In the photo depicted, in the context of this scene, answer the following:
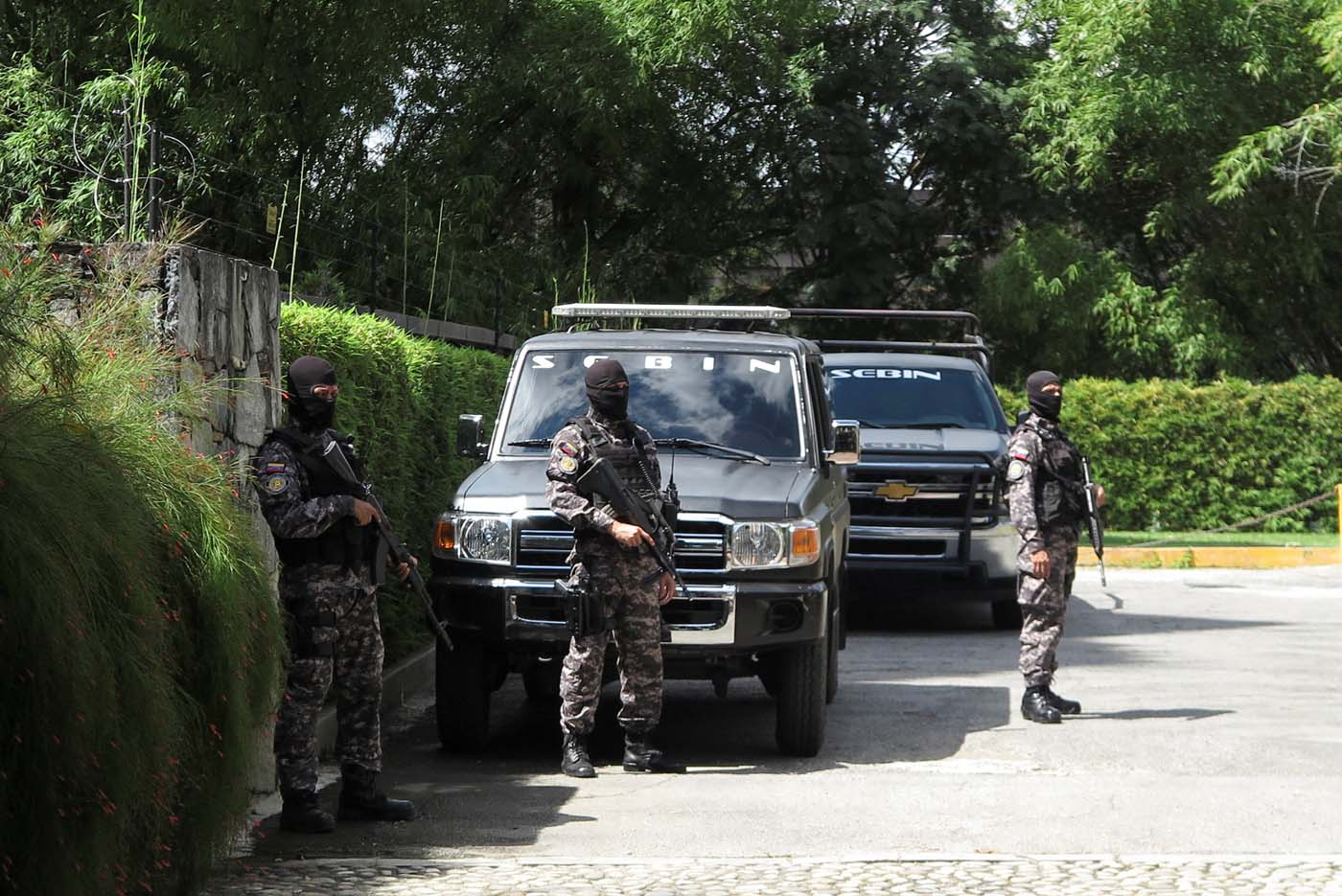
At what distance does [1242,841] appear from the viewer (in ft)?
22.5

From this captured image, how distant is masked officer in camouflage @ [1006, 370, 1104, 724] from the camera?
9828 millimetres

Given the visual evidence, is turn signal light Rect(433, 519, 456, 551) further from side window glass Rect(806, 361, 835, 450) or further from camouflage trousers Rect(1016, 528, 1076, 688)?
camouflage trousers Rect(1016, 528, 1076, 688)

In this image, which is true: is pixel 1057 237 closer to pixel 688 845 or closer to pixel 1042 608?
pixel 1042 608

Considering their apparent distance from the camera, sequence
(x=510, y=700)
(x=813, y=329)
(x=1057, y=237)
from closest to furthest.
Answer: (x=510, y=700)
(x=1057, y=237)
(x=813, y=329)

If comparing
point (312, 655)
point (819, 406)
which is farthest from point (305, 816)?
point (819, 406)

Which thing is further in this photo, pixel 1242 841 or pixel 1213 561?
pixel 1213 561

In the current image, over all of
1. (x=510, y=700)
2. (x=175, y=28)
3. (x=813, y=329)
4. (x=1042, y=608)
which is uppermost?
(x=175, y=28)

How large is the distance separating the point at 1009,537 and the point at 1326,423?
38.4ft

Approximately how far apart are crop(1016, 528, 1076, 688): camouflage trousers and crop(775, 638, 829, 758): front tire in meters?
1.61

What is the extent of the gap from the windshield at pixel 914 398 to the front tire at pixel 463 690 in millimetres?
6941

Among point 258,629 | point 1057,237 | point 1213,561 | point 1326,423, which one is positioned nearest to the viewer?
point 258,629

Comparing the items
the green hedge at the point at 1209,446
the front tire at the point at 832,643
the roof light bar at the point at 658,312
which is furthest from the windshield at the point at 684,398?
the green hedge at the point at 1209,446

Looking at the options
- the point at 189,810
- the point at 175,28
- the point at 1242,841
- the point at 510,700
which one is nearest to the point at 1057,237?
the point at 175,28

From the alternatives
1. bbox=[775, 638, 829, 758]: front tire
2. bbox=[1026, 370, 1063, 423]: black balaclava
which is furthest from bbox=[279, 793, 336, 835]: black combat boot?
bbox=[1026, 370, 1063, 423]: black balaclava
